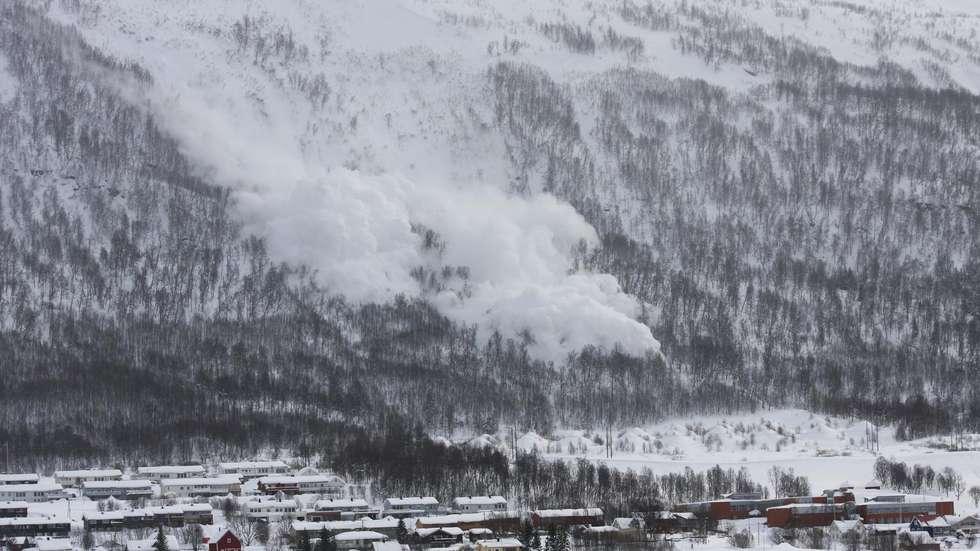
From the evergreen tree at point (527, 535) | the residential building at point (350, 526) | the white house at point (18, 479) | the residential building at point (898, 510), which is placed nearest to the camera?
the evergreen tree at point (527, 535)

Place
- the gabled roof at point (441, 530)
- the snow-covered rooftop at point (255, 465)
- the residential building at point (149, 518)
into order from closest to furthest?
1. the gabled roof at point (441, 530)
2. the residential building at point (149, 518)
3. the snow-covered rooftop at point (255, 465)

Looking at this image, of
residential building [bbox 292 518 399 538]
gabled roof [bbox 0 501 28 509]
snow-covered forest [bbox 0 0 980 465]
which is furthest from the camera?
snow-covered forest [bbox 0 0 980 465]

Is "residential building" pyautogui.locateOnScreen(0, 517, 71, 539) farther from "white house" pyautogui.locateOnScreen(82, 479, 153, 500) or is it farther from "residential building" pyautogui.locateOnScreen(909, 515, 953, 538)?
"residential building" pyautogui.locateOnScreen(909, 515, 953, 538)

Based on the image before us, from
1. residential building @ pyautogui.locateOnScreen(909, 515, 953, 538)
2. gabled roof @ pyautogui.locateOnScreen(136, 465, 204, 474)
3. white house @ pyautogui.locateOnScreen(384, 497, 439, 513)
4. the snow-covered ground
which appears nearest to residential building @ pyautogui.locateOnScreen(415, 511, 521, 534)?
white house @ pyautogui.locateOnScreen(384, 497, 439, 513)

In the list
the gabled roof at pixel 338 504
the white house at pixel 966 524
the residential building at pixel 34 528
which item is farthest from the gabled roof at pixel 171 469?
the white house at pixel 966 524

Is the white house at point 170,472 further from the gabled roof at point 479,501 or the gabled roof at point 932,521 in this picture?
the gabled roof at point 932,521

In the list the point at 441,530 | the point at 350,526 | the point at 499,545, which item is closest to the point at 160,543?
the point at 350,526
